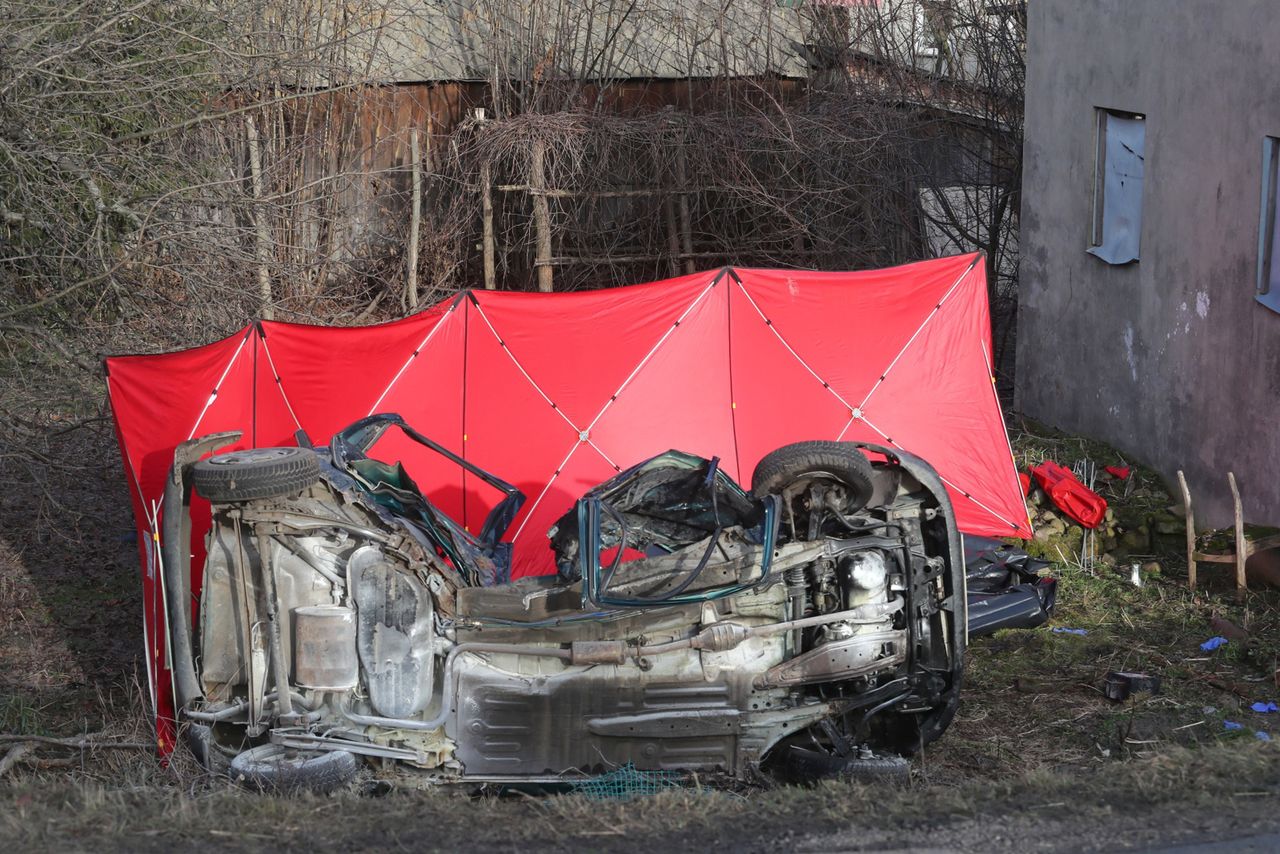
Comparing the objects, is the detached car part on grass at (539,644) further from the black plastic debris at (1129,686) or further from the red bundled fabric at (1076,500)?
the red bundled fabric at (1076,500)

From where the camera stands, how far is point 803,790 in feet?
18.6

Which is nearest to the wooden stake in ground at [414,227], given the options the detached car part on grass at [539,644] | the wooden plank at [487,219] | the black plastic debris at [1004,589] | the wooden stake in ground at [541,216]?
the wooden plank at [487,219]

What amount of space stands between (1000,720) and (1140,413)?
5268 mm

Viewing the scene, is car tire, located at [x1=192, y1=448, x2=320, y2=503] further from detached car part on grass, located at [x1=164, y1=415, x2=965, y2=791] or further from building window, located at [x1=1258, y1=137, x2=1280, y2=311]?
building window, located at [x1=1258, y1=137, x2=1280, y2=311]

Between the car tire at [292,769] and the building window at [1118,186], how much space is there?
28.4 feet

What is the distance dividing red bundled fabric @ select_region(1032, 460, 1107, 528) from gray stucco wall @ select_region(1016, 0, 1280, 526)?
1.08 m

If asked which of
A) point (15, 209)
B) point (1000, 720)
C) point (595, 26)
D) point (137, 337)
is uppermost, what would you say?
point (595, 26)

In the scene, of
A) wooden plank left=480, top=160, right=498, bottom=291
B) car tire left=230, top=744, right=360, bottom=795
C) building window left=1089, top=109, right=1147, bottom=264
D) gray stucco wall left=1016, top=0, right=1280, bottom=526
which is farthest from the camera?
wooden plank left=480, top=160, right=498, bottom=291

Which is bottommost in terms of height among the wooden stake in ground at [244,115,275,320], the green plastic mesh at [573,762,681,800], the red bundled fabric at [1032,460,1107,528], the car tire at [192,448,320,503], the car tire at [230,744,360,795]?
the green plastic mesh at [573,762,681,800]

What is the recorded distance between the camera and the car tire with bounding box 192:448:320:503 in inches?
232

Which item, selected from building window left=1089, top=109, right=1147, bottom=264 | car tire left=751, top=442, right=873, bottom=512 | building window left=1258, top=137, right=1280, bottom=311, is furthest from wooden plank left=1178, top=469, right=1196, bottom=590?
car tire left=751, top=442, right=873, bottom=512

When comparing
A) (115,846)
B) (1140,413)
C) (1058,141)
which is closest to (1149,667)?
(1140,413)

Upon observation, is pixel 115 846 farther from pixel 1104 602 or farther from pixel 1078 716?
pixel 1104 602

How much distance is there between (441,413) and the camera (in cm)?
967
